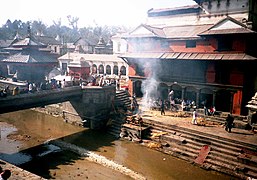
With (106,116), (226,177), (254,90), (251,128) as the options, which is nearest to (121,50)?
(106,116)

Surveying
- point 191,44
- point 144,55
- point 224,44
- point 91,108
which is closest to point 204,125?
point 224,44

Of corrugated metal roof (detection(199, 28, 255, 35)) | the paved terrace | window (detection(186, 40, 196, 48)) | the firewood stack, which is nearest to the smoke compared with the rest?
the paved terrace

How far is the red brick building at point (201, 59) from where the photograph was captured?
82.6 feet

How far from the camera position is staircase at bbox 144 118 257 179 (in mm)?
17734

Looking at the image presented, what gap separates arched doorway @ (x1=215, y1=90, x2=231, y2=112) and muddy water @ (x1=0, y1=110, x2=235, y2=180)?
414 inches

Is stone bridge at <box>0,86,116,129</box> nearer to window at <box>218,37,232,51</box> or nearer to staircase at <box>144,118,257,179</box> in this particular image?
staircase at <box>144,118,257,179</box>

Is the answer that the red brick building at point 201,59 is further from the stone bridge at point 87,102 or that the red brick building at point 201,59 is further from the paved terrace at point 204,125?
the stone bridge at point 87,102

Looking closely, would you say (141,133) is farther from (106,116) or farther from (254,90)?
(254,90)

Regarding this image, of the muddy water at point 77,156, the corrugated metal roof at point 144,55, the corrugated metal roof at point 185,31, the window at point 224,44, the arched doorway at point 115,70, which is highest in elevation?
the corrugated metal roof at point 185,31

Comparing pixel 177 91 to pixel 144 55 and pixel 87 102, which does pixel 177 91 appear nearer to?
pixel 144 55

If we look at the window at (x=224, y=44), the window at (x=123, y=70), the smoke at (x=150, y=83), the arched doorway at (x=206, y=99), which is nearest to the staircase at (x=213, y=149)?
the arched doorway at (x=206, y=99)

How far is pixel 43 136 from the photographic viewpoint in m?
25.1

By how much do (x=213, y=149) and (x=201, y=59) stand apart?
10458 millimetres

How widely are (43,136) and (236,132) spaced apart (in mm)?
18718
